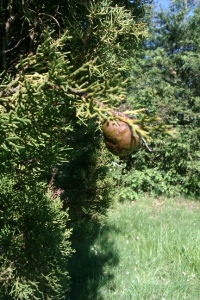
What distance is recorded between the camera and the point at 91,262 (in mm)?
3865

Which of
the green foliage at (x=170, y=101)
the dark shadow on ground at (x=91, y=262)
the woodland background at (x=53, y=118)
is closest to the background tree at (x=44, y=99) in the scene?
the woodland background at (x=53, y=118)

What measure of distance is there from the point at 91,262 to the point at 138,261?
532 millimetres

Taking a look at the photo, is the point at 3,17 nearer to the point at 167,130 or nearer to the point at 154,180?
the point at 167,130

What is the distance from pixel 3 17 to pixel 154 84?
622 centimetres

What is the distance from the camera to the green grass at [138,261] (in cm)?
328

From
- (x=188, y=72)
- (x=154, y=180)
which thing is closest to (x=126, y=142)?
(x=154, y=180)

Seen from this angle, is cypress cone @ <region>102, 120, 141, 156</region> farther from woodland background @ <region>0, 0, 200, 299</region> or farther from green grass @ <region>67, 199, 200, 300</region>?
green grass @ <region>67, 199, 200, 300</region>

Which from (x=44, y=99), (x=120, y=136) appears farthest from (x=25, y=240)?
(x=120, y=136)

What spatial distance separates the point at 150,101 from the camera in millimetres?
7324

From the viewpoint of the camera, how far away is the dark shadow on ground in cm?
327

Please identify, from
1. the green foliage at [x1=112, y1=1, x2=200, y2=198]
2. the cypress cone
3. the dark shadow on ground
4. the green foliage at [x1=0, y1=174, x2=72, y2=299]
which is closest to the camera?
the cypress cone

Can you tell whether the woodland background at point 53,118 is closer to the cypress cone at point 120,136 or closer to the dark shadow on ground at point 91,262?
the cypress cone at point 120,136

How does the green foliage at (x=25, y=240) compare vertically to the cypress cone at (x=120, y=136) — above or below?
below

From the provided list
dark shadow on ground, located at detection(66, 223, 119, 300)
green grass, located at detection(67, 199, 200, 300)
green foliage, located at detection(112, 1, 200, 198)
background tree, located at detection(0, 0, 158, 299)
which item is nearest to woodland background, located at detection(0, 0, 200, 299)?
background tree, located at detection(0, 0, 158, 299)
